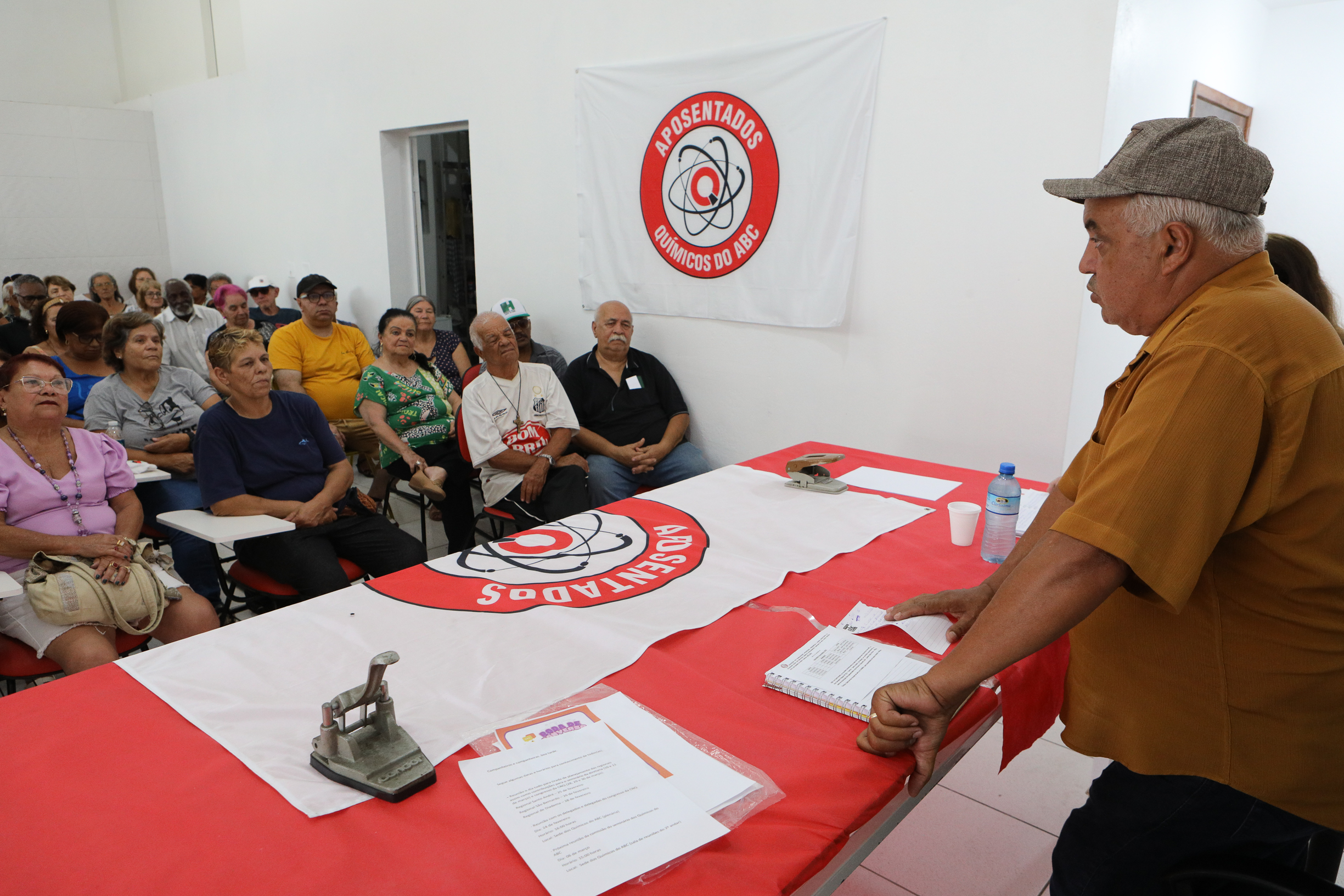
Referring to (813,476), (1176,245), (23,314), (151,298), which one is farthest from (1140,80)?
(23,314)

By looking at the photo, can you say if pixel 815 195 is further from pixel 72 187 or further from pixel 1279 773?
pixel 72 187

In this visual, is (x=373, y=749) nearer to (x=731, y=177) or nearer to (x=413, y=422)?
(x=413, y=422)

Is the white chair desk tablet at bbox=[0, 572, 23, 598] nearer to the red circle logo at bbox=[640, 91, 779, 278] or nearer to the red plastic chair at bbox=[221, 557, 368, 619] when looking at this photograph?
the red plastic chair at bbox=[221, 557, 368, 619]

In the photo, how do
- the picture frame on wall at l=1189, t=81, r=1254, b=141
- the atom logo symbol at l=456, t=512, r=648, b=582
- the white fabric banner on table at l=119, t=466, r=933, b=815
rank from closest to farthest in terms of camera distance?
the white fabric banner on table at l=119, t=466, r=933, b=815, the atom logo symbol at l=456, t=512, r=648, b=582, the picture frame on wall at l=1189, t=81, r=1254, b=141

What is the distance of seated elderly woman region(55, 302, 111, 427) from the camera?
352cm

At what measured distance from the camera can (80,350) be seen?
361 cm

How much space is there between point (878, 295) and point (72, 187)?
866cm

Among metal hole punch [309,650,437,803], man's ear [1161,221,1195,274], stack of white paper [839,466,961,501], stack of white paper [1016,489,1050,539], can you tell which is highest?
man's ear [1161,221,1195,274]

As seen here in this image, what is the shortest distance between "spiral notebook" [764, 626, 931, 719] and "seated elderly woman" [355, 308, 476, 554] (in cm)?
248

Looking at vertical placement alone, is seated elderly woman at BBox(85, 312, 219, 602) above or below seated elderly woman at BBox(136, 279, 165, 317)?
below

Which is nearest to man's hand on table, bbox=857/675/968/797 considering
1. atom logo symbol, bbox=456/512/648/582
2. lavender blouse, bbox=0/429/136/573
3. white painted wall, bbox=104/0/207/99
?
atom logo symbol, bbox=456/512/648/582

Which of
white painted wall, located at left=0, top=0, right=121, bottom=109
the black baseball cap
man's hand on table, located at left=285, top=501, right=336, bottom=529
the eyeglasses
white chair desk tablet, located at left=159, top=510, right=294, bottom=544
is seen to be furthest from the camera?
white painted wall, located at left=0, top=0, right=121, bottom=109

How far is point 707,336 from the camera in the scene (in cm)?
406

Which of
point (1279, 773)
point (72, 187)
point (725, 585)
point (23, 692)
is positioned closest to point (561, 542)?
point (725, 585)
